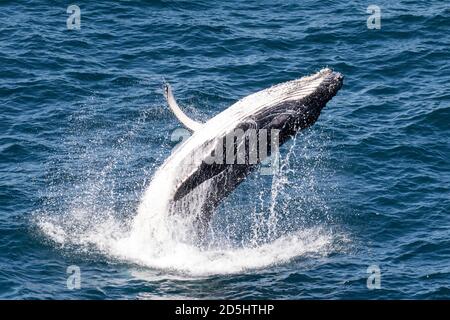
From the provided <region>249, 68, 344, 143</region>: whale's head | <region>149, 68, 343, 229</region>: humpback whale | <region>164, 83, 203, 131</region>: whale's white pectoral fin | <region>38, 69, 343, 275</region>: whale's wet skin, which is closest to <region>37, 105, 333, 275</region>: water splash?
<region>38, 69, 343, 275</region>: whale's wet skin

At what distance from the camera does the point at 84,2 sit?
246ft

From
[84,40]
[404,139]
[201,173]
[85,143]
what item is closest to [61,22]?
[84,40]

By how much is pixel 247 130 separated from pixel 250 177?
12.1 m

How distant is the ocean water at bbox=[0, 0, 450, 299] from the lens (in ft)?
160

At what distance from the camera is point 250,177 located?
2274 inches

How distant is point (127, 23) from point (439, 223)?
27.8 meters

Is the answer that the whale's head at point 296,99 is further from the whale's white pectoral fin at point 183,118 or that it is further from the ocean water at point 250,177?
the ocean water at point 250,177

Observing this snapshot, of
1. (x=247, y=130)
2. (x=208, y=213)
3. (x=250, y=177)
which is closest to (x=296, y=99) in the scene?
(x=247, y=130)

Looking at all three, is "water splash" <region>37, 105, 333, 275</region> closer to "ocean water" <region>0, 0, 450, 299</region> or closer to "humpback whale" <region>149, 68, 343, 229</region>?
"ocean water" <region>0, 0, 450, 299</region>

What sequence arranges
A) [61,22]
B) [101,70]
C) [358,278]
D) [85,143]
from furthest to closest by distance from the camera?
1. [61,22]
2. [101,70]
3. [85,143]
4. [358,278]

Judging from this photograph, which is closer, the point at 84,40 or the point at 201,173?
the point at 201,173

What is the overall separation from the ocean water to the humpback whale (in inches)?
111

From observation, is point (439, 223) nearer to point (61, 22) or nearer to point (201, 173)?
point (201, 173)

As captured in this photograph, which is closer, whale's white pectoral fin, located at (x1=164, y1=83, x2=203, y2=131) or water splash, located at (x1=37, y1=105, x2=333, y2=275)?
whale's white pectoral fin, located at (x1=164, y1=83, x2=203, y2=131)
